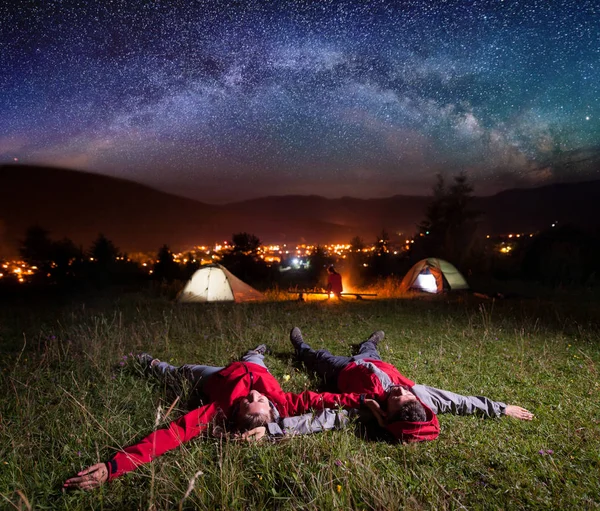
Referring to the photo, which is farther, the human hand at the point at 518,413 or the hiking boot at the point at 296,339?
the hiking boot at the point at 296,339

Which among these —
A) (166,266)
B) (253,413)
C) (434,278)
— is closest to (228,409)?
(253,413)

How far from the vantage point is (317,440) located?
3.55 m

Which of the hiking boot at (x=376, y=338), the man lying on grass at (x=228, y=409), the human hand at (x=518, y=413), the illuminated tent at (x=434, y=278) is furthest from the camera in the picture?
the illuminated tent at (x=434, y=278)

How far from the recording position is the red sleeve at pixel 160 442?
317cm

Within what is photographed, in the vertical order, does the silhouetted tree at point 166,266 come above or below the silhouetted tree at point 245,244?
below

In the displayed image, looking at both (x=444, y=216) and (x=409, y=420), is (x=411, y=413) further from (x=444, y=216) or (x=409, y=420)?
(x=444, y=216)

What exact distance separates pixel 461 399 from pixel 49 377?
606 centimetres

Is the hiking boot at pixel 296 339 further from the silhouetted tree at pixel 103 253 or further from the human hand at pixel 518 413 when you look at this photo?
the silhouetted tree at pixel 103 253

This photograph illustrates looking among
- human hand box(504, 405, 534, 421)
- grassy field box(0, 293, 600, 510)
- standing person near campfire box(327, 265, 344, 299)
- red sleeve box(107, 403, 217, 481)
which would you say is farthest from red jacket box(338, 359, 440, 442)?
standing person near campfire box(327, 265, 344, 299)

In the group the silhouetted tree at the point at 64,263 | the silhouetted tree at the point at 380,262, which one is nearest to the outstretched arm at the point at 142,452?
the silhouetted tree at the point at 380,262

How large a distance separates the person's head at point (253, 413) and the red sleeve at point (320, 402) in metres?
0.38

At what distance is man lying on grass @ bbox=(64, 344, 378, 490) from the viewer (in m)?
3.15

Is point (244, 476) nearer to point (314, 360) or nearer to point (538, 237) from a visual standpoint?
point (314, 360)

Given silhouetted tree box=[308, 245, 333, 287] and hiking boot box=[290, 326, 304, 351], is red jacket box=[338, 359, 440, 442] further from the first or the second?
silhouetted tree box=[308, 245, 333, 287]
